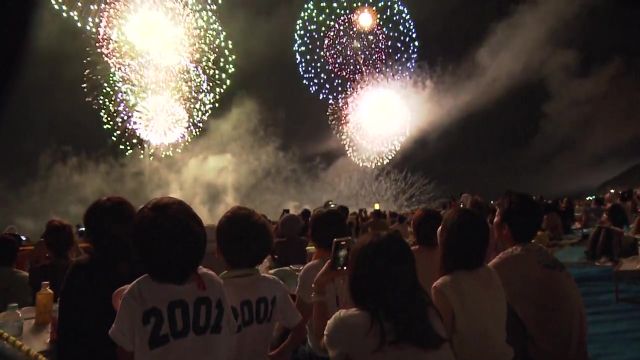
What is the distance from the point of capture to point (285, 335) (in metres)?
3.32

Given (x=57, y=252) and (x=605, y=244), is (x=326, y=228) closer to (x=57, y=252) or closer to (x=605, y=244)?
(x=57, y=252)

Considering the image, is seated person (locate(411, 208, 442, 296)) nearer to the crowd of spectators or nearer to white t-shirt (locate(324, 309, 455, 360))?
the crowd of spectators

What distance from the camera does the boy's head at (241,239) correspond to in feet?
9.48

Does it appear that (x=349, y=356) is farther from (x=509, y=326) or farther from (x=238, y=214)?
(x=509, y=326)

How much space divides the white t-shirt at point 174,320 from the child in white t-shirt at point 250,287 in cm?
29

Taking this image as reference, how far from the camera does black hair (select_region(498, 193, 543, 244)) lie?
11.5ft

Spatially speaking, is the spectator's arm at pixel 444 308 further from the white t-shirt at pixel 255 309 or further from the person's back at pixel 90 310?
the person's back at pixel 90 310

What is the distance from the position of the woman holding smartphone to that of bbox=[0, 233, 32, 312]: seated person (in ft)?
13.1

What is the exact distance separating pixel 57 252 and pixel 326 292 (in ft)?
9.75

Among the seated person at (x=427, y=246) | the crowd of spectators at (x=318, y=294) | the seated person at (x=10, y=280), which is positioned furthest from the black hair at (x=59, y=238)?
the seated person at (x=427, y=246)

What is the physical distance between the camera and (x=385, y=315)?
7.20ft

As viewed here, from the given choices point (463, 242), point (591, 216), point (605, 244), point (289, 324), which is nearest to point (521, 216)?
point (463, 242)

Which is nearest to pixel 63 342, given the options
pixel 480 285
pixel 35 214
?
pixel 480 285

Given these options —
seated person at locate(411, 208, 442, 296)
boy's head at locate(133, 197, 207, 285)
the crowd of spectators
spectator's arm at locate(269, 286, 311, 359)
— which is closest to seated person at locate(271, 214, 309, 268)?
seated person at locate(411, 208, 442, 296)
